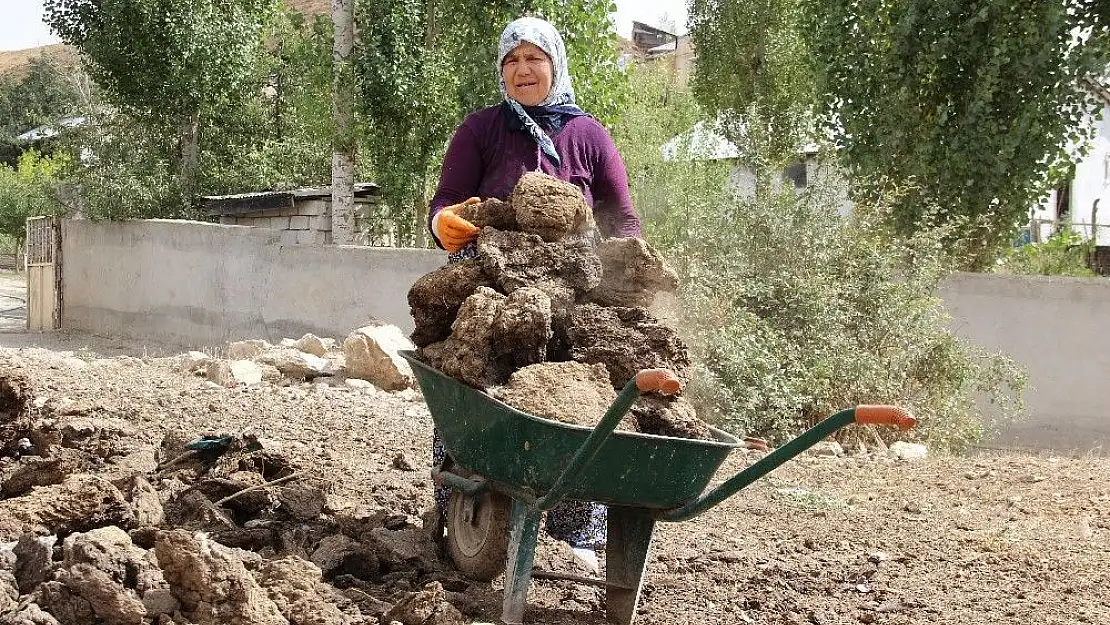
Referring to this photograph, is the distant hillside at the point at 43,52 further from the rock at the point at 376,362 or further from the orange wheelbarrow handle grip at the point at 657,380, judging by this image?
the orange wheelbarrow handle grip at the point at 657,380

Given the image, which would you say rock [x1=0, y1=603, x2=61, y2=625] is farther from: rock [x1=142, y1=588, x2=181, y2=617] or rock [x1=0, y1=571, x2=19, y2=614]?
rock [x1=142, y1=588, x2=181, y2=617]

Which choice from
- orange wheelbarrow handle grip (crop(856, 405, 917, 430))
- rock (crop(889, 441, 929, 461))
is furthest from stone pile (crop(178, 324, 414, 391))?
orange wheelbarrow handle grip (crop(856, 405, 917, 430))

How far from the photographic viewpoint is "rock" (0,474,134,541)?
157 inches

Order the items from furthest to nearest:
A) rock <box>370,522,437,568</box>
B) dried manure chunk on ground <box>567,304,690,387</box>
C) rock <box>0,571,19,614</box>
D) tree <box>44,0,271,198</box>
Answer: tree <box>44,0,271,198</box>
rock <box>370,522,437,568</box>
dried manure chunk on ground <box>567,304,690,387</box>
rock <box>0,571,19,614</box>

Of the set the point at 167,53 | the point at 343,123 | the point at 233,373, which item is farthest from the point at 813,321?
the point at 167,53

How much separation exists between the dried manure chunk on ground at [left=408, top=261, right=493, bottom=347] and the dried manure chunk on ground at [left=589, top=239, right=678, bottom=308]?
0.39m

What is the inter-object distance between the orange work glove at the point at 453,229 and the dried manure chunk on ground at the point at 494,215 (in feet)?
0.12

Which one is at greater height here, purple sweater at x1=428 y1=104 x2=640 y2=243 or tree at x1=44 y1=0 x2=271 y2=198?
tree at x1=44 y1=0 x2=271 y2=198

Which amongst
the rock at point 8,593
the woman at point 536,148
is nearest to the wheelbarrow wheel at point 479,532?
the woman at point 536,148

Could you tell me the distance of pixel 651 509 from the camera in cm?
367

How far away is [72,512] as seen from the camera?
4035 millimetres

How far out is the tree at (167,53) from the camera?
17.2 m

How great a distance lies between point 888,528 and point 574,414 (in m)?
2.56

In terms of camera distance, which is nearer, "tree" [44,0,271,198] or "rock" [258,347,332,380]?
"rock" [258,347,332,380]
